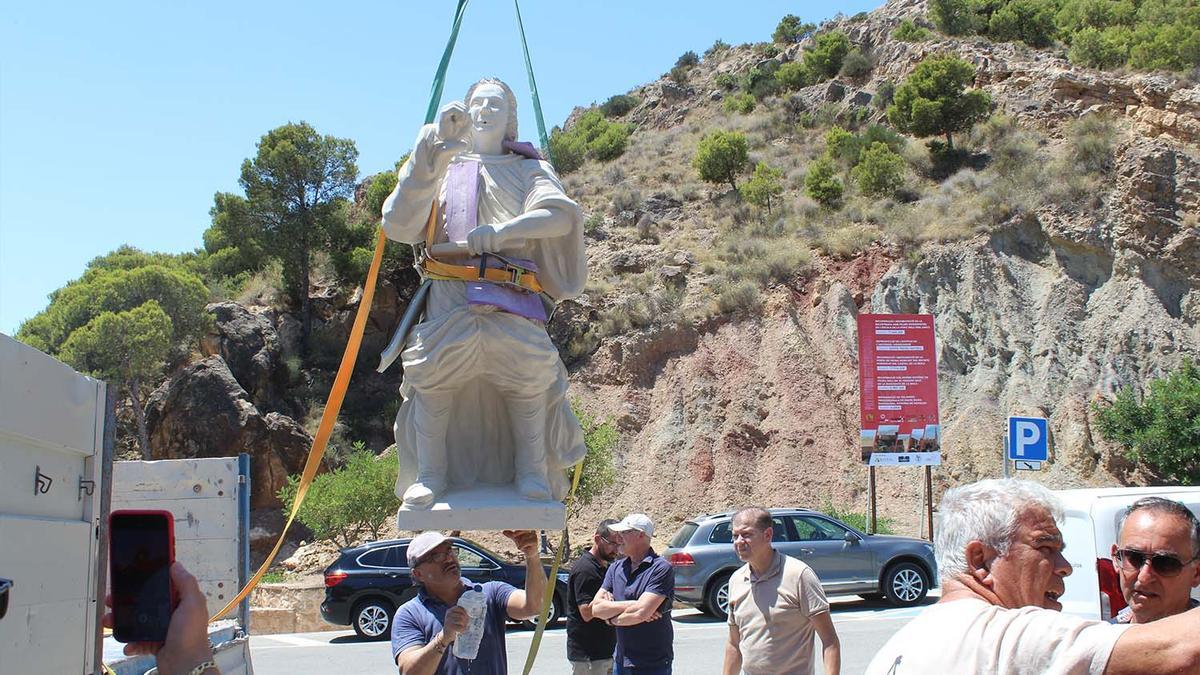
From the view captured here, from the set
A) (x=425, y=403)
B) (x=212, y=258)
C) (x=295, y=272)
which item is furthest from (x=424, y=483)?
(x=212, y=258)

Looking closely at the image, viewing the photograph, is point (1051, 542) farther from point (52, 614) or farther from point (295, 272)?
point (295, 272)

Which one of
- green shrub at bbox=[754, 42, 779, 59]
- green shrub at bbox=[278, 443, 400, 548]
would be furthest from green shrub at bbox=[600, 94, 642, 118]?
green shrub at bbox=[278, 443, 400, 548]

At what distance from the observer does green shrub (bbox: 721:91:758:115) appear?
1933 inches

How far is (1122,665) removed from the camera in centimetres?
230

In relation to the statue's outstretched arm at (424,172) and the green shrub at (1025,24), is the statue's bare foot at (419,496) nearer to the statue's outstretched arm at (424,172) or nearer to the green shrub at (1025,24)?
the statue's outstretched arm at (424,172)

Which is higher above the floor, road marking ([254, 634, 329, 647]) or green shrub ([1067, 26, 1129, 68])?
green shrub ([1067, 26, 1129, 68])

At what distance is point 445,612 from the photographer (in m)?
4.47

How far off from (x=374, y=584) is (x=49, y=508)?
11945mm

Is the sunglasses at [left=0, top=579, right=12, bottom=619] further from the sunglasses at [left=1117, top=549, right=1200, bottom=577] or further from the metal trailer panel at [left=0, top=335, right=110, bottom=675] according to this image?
the sunglasses at [left=1117, top=549, right=1200, bottom=577]

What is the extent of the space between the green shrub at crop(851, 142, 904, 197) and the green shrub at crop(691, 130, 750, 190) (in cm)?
525

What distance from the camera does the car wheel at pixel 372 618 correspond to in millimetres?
14438

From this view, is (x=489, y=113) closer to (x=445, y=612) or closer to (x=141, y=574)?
(x=445, y=612)

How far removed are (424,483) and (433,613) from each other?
0.55 m

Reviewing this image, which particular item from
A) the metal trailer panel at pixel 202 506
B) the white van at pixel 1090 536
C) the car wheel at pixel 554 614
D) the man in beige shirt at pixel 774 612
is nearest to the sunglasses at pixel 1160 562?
the man in beige shirt at pixel 774 612
